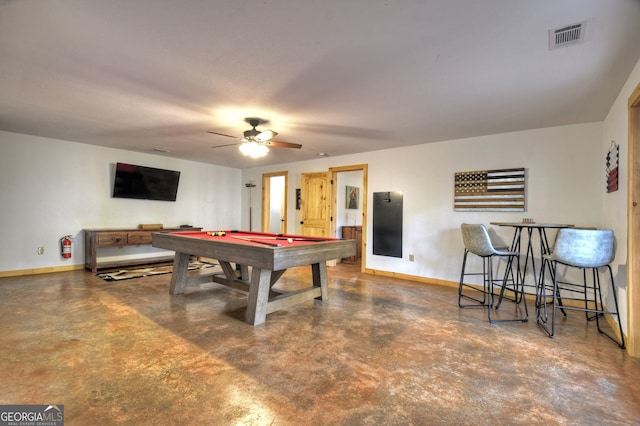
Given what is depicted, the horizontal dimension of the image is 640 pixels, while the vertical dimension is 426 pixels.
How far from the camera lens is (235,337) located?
2576 mm

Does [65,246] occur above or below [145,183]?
below

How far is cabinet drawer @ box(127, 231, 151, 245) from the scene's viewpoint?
17.7 feet

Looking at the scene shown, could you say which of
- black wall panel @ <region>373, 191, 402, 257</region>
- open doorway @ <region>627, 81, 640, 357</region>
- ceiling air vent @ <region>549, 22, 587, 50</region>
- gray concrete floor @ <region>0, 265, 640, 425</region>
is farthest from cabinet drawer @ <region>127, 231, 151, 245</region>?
open doorway @ <region>627, 81, 640, 357</region>

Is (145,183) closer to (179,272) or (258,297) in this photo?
(179,272)

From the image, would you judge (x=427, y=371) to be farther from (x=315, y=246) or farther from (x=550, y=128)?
(x=550, y=128)

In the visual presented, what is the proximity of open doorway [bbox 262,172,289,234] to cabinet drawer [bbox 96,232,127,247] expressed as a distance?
2902 millimetres

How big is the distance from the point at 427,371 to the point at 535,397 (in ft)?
2.03

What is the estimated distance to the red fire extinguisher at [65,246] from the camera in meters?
5.06

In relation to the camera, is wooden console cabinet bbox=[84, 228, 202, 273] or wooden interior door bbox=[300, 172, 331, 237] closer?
wooden console cabinet bbox=[84, 228, 202, 273]

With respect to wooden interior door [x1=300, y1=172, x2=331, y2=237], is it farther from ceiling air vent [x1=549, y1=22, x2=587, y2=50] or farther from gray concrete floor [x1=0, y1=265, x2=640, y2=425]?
ceiling air vent [x1=549, y1=22, x2=587, y2=50]

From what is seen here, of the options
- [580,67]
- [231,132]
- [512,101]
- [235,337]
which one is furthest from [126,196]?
[580,67]

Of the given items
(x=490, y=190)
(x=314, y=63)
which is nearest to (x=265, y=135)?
(x=314, y=63)

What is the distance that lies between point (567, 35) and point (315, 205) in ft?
15.7

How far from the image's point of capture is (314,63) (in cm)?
227
